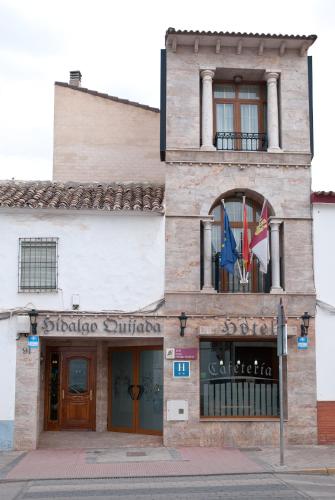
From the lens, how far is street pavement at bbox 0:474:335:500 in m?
12.4

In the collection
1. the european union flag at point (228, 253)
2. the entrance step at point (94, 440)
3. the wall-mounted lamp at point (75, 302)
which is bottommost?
the entrance step at point (94, 440)

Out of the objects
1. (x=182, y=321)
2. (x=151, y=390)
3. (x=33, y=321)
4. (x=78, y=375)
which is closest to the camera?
(x=33, y=321)

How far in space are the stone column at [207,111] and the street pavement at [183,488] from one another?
884cm

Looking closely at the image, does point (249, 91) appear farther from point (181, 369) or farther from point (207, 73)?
point (181, 369)

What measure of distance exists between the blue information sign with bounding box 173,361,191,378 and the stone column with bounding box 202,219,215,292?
198 centimetres

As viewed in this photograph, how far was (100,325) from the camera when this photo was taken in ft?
59.7

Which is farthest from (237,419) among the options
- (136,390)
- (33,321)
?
(33,321)

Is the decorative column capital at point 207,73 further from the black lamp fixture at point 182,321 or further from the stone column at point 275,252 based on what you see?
the black lamp fixture at point 182,321

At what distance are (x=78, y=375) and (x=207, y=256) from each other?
17.2 feet

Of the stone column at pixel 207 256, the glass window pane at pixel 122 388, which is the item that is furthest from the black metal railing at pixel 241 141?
the glass window pane at pixel 122 388

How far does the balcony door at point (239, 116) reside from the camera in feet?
65.1

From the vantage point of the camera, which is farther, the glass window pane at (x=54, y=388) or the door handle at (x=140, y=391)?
the glass window pane at (x=54, y=388)

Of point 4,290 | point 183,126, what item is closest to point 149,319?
point 4,290

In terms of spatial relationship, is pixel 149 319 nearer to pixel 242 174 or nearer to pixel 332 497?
pixel 242 174
